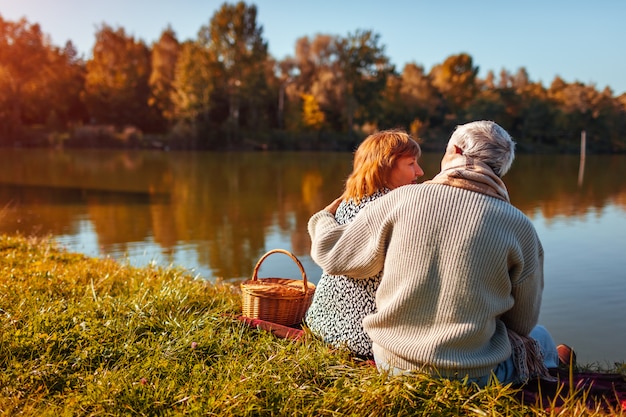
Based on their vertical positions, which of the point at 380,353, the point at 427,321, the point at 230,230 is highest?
the point at 427,321

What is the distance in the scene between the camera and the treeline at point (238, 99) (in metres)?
34.6

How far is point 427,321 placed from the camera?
2.13 m

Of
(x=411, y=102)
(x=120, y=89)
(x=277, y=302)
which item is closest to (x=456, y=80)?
(x=411, y=102)

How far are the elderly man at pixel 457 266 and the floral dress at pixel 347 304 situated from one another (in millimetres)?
168

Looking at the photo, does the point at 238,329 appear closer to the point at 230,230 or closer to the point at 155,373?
the point at 155,373

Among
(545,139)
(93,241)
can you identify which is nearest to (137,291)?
(93,241)

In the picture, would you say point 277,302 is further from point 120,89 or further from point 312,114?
point 120,89

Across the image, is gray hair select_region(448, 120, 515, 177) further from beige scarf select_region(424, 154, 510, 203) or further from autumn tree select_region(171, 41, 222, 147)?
autumn tree select_region(171, 41, 222, 147)

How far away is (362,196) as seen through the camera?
2527 mm

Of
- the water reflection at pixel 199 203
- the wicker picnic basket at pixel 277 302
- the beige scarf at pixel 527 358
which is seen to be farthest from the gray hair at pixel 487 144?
the water reflection at pixel 199 203

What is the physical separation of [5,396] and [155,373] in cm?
56

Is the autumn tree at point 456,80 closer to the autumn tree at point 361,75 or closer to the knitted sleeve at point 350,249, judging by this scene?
the autumn tree at point 361,75

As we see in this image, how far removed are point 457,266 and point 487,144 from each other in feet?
1.56

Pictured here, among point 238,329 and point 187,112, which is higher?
point 187,112
